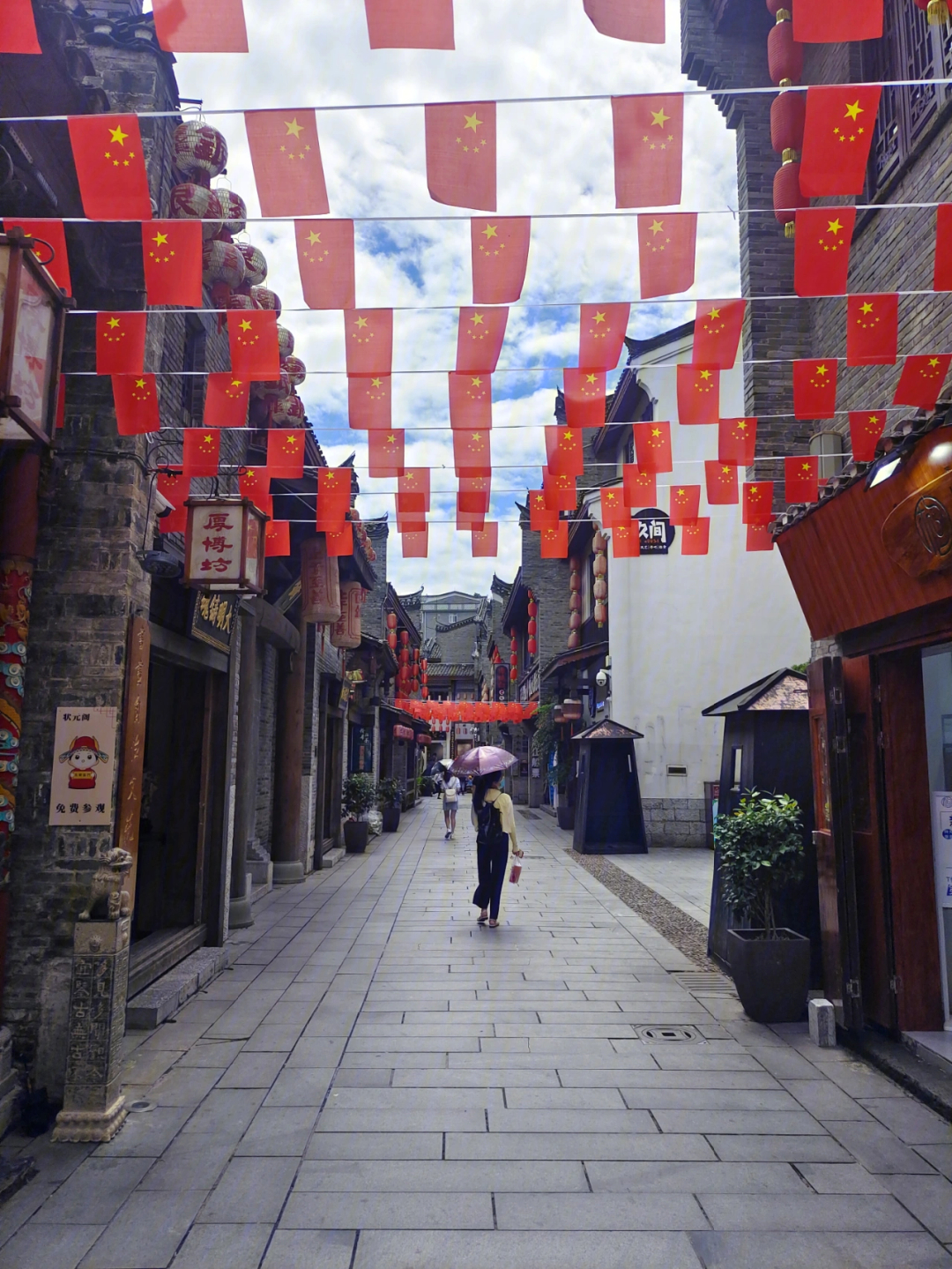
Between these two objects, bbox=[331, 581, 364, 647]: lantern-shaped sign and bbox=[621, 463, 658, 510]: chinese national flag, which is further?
bbox=[331, 581, 364, 647]: lantern-shaped sign

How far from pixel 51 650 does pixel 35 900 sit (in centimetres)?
149

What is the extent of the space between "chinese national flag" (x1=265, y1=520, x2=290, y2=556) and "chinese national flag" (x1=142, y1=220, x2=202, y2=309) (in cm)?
445

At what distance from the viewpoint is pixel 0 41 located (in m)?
3.91

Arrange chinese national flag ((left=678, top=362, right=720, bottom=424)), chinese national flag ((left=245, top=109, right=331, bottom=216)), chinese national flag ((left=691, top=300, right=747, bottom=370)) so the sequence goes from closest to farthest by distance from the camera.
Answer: chinese national flag ((left=245, top=109, right=331, bottom=216))
chinese national flag ((left=691, top=300, right=747, bottom=370))
chinese national flag ((left=678, top=362, right=720, bottom=424))

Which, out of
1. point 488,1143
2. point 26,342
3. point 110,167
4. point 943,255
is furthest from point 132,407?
point 943,255

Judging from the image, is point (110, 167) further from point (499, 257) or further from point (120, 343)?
point (499, 257)

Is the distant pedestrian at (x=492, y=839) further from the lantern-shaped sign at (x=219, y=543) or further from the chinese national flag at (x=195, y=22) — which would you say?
the chinese national flag at (x=195, y=22)

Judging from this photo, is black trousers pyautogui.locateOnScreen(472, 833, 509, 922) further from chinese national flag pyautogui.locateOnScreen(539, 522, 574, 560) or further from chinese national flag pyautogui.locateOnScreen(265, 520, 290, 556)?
chinese national flag pyautogui.locateOnScreen(265, 520, 290, 556)

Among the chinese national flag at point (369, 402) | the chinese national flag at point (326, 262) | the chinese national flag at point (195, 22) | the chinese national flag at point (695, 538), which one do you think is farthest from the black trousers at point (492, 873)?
the chinese national flag at point (195, 22)

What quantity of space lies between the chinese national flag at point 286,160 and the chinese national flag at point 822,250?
2872 millimetres

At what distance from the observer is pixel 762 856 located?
21.6 feet

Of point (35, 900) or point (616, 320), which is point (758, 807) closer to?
point (616, 320)

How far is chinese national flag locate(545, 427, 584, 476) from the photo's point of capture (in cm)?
833

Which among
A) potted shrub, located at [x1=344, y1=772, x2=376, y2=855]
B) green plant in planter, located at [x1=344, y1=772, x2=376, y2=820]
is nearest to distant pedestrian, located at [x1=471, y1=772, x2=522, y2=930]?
potted shrub, located at [x1=344, y1=772, x2=376, y2=855]
